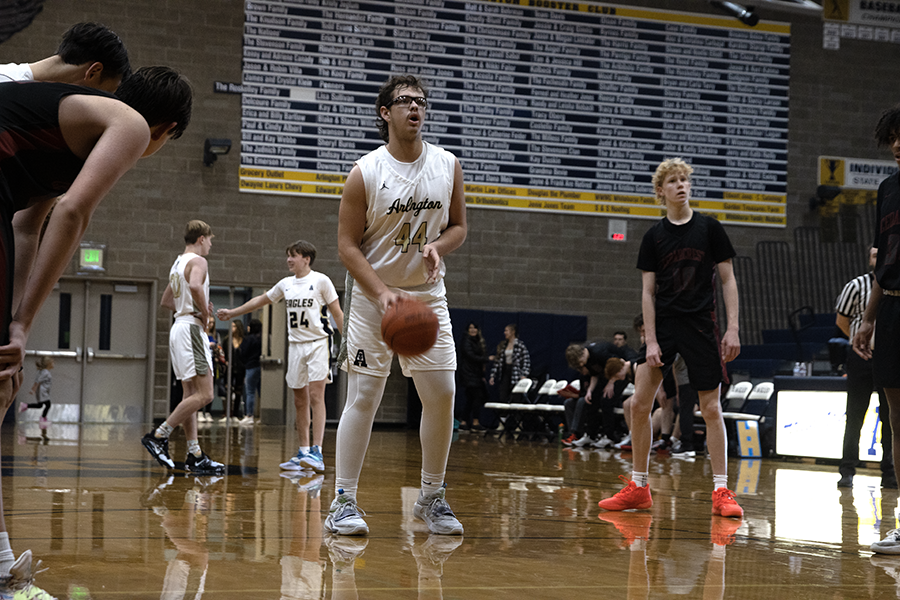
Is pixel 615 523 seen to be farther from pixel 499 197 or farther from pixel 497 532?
pixel 499 197

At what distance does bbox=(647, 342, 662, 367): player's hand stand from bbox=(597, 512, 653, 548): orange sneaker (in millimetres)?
727

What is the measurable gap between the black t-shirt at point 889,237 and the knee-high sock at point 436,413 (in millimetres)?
1711

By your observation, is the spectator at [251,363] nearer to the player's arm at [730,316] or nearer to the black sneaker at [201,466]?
the black sneaker at [201,466]

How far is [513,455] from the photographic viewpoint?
891 centimetres

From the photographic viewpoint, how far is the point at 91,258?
13.6 meters

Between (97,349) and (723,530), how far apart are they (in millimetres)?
11974

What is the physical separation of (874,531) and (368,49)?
456 inches

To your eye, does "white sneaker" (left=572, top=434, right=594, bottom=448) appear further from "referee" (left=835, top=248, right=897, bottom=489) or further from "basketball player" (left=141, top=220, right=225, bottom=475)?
"basketball player" (left=141, top=220, right=225, bottom=475)

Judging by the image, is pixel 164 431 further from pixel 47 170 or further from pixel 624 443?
pixel 624 443

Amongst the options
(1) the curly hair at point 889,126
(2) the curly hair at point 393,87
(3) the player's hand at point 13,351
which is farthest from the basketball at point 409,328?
(1) the curly hair at point 889,126

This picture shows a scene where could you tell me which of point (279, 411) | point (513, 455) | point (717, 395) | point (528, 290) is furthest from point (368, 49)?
point (717, 395)

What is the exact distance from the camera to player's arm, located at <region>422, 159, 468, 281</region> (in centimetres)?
337

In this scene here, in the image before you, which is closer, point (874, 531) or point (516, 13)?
point (874, 531)

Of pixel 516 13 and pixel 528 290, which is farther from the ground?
pixel 516 13
